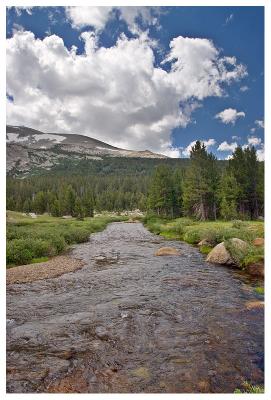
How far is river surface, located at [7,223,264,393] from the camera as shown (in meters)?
7.35

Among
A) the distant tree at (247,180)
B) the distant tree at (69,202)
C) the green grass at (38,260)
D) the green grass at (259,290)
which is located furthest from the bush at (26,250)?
the distant tree at (69,202)

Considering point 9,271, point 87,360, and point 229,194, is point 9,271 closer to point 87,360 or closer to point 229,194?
point 87,360

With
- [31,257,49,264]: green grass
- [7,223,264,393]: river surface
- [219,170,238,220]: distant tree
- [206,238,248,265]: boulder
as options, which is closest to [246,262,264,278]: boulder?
[7,223,264,393]: river surface

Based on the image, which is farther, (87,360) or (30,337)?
(30,337)

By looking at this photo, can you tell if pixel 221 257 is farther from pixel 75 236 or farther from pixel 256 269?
pixel 75 236

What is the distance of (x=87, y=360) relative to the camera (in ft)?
27.3

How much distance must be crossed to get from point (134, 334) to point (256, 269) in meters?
12.1

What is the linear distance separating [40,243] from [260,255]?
18.6 meters

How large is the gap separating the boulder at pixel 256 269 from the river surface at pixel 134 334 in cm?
163

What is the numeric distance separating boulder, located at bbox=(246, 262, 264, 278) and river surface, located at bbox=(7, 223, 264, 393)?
5.33 feet

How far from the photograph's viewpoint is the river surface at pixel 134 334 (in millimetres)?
7348

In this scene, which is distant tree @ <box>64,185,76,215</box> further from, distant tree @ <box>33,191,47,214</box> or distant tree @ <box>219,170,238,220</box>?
distant tree @ <box>219,170,238,220</box>

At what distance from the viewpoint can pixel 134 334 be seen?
10.1 m
